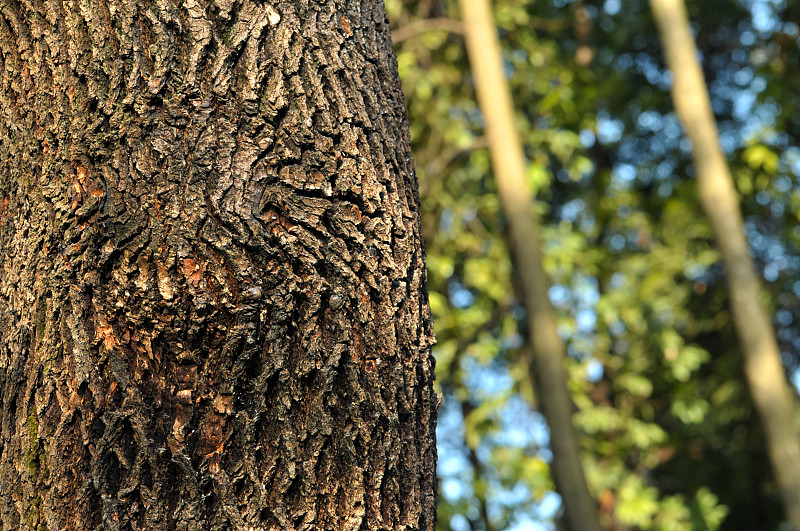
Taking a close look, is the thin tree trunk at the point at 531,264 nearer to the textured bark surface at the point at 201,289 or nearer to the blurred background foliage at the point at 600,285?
the blurred background foliage at the point at 600,285

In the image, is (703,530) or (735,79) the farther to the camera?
(735,79)

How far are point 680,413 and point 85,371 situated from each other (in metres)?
6.19

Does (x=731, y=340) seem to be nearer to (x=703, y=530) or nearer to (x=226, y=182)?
(x=703, y=530)

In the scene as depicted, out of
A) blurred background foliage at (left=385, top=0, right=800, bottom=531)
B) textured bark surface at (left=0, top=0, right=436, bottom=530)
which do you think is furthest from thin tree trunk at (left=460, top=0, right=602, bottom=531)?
textured bark surface at (left=0, top=0, right=436, bottom=530)

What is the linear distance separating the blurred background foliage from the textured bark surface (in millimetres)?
4246

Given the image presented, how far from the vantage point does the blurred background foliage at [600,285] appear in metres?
6.04

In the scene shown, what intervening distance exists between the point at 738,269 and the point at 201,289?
4.30 m

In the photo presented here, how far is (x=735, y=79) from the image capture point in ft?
31.9

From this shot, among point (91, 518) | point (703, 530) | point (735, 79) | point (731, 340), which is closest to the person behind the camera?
point (91, 518)

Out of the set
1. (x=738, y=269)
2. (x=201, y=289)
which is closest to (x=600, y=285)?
(x=738, y=269)

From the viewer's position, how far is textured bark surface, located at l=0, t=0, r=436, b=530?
1.11 meters

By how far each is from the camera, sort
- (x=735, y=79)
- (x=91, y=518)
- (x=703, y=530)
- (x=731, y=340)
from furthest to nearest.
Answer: (x=735, y=79), (x=731, y=340), (x=703, y=530), (x=91, y=518)

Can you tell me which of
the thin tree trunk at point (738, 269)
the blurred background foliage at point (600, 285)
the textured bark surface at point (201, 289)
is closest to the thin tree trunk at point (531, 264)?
the blurred background foliage at point (600, 285)

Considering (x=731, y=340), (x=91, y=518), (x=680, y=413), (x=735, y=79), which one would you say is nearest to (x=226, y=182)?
A: (x=91, y=518)
